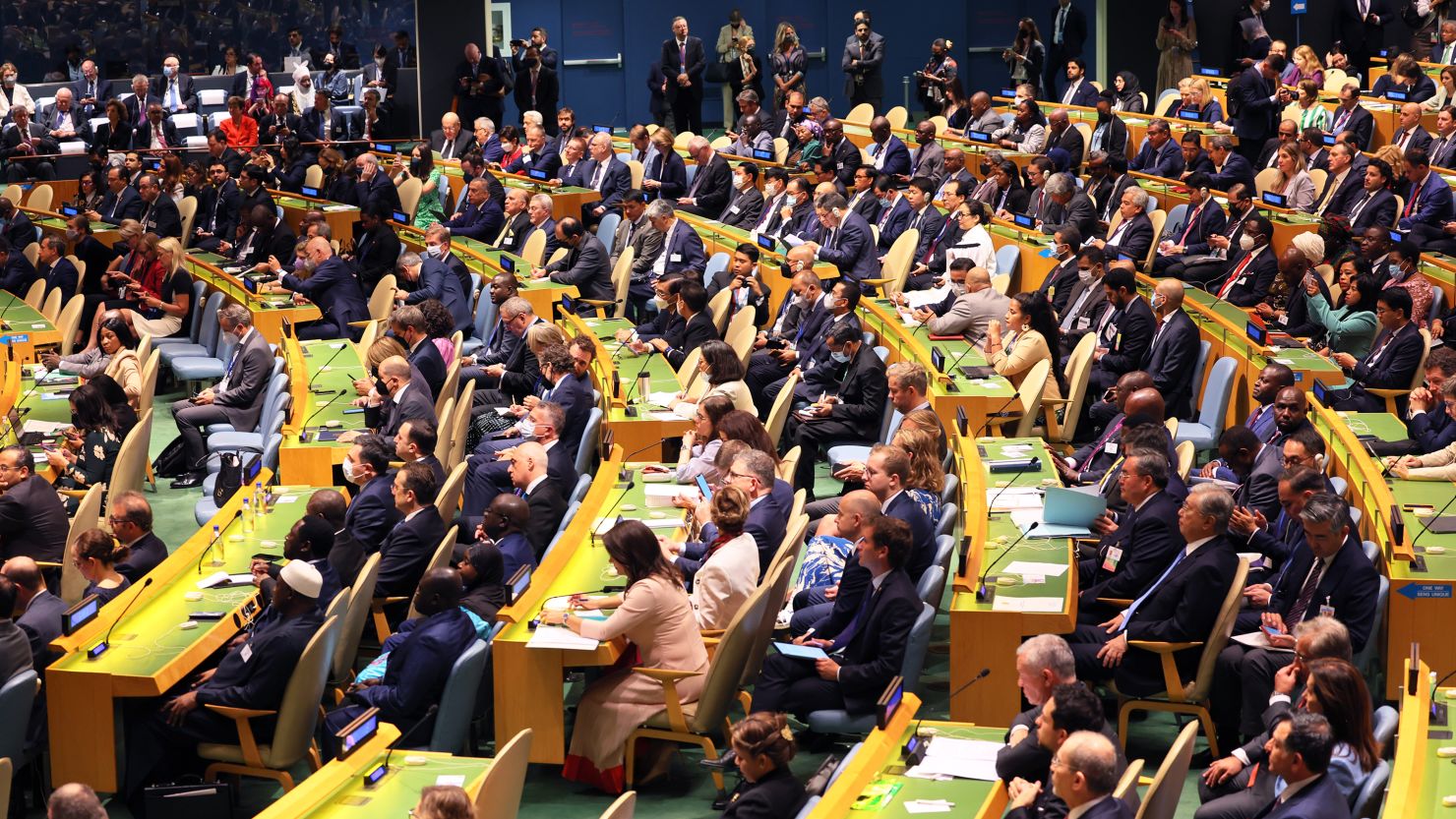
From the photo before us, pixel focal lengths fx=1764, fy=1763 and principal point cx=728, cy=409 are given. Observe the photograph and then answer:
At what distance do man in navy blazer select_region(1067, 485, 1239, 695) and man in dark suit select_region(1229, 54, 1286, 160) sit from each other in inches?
367

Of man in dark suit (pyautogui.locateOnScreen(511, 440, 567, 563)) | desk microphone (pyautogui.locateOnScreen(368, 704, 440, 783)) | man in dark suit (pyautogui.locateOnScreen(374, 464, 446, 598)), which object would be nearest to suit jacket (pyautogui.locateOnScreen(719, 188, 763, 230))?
man in dark suit (pyautogui.locateOnScreen(511, 440, 567, 563))

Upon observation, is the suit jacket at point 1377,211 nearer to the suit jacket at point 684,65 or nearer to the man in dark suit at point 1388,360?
the man in dark suit at point 1388,360

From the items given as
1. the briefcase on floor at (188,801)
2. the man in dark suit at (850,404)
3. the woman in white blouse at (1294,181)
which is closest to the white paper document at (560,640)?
the briefcase on floor at (188,801)

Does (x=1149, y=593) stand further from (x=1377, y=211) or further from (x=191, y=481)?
(x=191, y=481)

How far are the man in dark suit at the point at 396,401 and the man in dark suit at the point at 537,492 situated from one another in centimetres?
154

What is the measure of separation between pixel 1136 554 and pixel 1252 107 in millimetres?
9438

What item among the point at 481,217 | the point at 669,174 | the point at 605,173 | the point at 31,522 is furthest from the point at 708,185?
the point at 31,522

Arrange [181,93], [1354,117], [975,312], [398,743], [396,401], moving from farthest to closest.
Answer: [181,93] < [1354,117] < [975,312] < [396,401] < [398,743]

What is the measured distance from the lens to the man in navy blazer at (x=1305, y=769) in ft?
17.3

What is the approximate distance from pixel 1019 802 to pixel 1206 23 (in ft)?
58.0

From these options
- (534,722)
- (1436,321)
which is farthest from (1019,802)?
(1436,321)

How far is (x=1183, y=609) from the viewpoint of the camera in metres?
6.88

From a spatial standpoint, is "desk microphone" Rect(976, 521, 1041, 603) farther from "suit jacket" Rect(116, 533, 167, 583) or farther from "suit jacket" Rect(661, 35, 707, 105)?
"suit jacket" Rect(661, 35, 707, 105)

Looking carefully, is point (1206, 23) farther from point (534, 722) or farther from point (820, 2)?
point (534, 722)
